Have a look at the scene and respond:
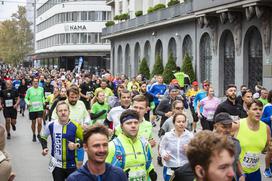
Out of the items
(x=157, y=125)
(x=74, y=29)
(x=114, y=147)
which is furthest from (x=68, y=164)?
(x=74, y=29)

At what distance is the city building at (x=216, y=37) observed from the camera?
2481cm

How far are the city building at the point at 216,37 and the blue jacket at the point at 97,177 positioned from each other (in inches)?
767

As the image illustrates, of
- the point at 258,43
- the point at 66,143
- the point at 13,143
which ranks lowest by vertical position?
the point at 13,143

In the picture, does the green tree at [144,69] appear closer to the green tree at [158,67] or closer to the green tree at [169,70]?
the green tree at [158,67]

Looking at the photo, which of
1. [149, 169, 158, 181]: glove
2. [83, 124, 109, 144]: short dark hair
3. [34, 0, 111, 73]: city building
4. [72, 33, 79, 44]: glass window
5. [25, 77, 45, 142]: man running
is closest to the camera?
[83, 124, 109, 144]: short dark hair

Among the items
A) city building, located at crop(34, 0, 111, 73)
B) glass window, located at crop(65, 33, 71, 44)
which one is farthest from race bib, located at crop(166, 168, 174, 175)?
glass window, located at crop(65, 33, 71, 44)

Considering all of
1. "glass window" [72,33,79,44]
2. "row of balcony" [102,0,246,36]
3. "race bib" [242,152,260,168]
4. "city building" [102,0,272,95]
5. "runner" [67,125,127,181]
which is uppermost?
"glass window" [72,33,79,44]

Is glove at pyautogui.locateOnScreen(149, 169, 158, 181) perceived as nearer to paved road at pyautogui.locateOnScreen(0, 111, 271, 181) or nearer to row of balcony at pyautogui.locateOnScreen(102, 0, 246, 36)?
paved road at pyautogui.locateOnScreen(0, 111, 271, 181)

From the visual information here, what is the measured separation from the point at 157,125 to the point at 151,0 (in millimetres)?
26287

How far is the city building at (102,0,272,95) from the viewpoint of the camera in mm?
24812

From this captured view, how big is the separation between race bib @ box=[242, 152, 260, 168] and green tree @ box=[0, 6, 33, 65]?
98902mm

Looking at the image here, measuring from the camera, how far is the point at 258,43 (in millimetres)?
26438

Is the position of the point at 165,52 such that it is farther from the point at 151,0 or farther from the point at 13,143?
the point at 13,143

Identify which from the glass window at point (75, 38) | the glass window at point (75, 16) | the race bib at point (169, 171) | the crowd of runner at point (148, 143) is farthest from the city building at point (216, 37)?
the glass window at point (75, 16)
